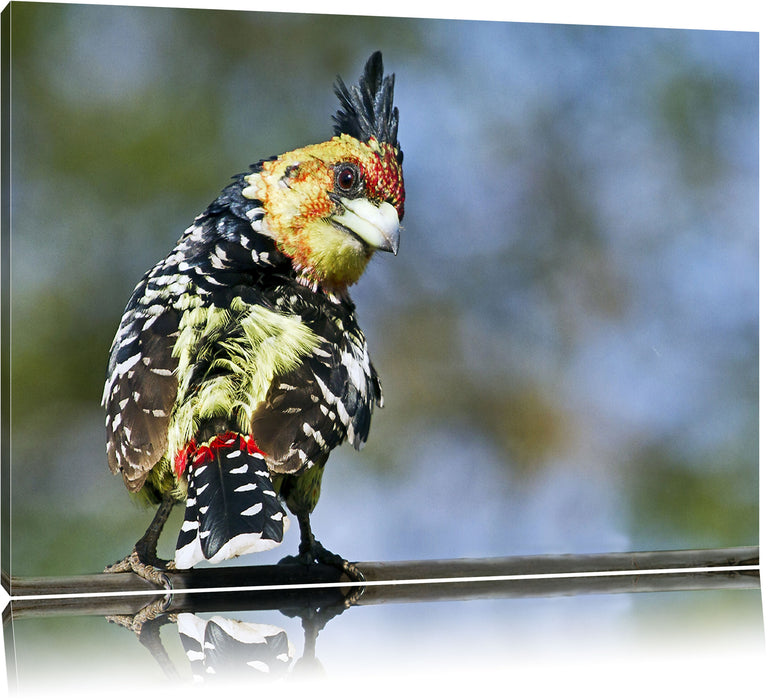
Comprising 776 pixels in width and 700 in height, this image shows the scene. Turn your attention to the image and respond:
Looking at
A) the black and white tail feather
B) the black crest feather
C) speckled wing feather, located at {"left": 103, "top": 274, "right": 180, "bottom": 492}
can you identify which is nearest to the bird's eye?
the black crest feather

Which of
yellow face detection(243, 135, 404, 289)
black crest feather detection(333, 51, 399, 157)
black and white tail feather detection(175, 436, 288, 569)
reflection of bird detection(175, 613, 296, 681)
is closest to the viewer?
reflection of bird detection(175, 613, 296, 681)

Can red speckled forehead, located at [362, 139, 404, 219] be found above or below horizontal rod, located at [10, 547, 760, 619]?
above

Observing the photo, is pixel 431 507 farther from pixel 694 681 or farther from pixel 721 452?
pixel 694 681

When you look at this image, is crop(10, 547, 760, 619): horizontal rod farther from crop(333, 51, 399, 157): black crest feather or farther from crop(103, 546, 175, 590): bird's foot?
crop(333, 51, 399, 157): black crest feather

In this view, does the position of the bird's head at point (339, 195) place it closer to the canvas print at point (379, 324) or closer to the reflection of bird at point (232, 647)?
the canvas print at point (379, 324)

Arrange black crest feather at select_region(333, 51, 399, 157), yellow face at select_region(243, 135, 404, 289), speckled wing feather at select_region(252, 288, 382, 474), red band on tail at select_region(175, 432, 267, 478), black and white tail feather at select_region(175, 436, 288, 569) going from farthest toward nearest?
black crest feather at select_region(333, 51, 399, 157) < yellow face at select_region(243, 135, 404, 289) < speckled wing feather at select_region(252, 288, 382, 474) < red band on tail at select_region(175, 432, 267, 478) < black and white tail feather at select_region(175, 436, 288, 569)

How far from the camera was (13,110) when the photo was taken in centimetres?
330

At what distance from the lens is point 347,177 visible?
11.1 feet

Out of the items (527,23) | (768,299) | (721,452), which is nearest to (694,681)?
(721,452)

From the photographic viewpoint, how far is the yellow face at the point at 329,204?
3365 millimetres

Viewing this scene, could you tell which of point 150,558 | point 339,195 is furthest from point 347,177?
point 150,558

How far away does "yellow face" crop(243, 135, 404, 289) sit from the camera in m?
3.37

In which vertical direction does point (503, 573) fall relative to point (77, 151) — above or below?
below

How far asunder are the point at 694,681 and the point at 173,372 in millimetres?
1678
